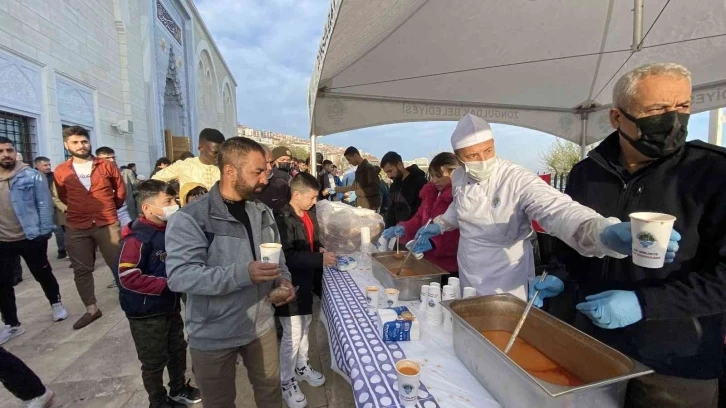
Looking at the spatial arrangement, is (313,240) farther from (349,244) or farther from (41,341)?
(41,341)

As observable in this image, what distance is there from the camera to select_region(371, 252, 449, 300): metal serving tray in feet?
6.23

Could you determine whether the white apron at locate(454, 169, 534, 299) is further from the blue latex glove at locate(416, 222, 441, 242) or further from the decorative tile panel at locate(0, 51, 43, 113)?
the decorative tile panel at locate(0, 51, 43, 113)

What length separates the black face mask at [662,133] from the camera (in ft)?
3.63

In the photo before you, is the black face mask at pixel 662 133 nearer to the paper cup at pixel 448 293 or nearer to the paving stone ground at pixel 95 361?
the paper cup at pixel 448 293

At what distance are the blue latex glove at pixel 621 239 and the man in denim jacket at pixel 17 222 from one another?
4629mm

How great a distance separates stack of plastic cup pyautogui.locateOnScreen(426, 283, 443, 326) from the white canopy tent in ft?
6.62

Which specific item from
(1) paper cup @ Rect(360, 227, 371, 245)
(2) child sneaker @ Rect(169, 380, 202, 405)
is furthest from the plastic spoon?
(2) child sneaker @ Rect(169, 380, 202, 405)

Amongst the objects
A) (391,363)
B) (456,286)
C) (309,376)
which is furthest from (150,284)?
(456,286)

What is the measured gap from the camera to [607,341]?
1.27 m

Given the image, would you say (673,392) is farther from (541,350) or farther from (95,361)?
(95,361)

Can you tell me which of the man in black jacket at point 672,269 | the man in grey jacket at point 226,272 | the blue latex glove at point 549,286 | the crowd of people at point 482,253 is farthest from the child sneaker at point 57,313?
the man in black jacket at point 672,269

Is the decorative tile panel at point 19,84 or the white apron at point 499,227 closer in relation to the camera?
the white apron at point 499,227

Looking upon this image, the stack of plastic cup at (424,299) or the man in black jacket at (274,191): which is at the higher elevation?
the man in black jacket at (274,191)

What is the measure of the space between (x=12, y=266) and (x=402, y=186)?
4361mm
